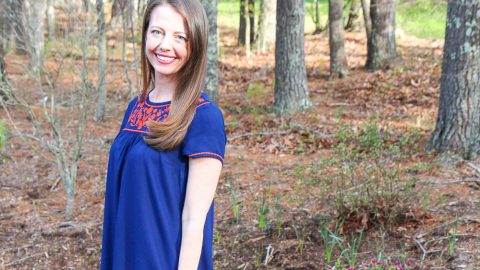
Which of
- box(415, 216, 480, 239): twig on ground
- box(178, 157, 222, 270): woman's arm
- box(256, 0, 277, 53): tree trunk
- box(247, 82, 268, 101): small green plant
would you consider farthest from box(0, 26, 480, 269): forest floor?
box(256, 0, 277, 53): tree trunk

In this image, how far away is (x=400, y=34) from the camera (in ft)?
55.0

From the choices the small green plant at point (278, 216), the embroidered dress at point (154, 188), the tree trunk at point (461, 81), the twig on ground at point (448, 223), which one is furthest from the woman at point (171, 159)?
the tree trunk at point (461, 81)

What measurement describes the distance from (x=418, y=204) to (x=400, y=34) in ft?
42.0

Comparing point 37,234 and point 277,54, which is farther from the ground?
point 277,54

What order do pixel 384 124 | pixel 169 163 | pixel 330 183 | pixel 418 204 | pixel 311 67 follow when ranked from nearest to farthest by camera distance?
pixel 169 163 → pixel 418 204 → pixel 330 183 → pixel 384 124 → pixel 311 67

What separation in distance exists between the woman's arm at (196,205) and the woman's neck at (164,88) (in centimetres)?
31

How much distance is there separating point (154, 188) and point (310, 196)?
353 cm

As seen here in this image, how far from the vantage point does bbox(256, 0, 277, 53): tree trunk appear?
1576cm

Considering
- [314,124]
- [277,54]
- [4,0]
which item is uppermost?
[4,0]

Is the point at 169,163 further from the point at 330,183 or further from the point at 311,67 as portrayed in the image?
the point at 311,67

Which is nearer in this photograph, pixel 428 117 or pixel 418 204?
pixel 418 204

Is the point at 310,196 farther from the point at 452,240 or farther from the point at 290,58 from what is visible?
the point at 290,58

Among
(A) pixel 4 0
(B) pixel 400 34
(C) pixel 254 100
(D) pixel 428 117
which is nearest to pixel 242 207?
(D) pixel 428 117

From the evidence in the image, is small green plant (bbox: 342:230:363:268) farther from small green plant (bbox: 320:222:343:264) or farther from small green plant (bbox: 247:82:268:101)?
small green plant (bbox: 247:82:268:101)
